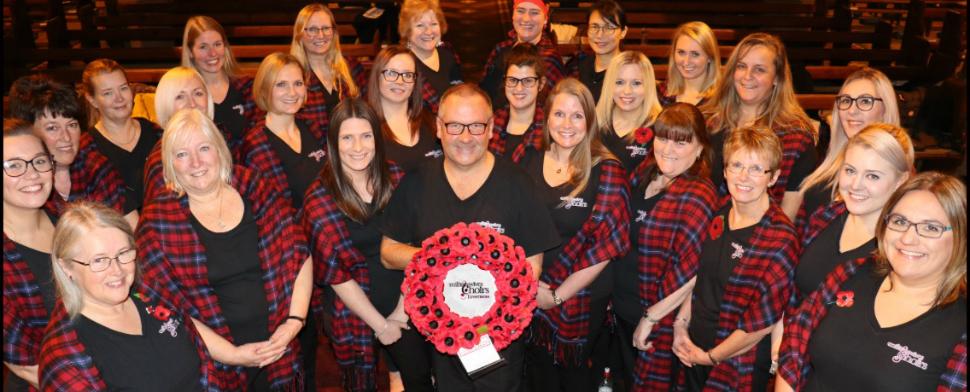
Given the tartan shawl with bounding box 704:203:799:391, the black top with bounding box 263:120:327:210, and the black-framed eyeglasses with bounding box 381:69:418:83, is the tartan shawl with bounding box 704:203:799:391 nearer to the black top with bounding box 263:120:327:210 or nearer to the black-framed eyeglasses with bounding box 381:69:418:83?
the black-framed eyeglasses with bounding box 381:69:418:83

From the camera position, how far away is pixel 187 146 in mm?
3270

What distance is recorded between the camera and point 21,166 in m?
3.13

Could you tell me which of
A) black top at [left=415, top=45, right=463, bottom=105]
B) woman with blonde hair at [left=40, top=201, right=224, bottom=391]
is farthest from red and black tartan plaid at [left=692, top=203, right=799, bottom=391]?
black top at [left=415, top=45, right=463, bottom=105]

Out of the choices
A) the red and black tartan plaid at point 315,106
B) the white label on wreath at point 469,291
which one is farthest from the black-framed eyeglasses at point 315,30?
the white label on wreath at point 469,291

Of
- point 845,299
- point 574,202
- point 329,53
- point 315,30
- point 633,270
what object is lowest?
point 633,270

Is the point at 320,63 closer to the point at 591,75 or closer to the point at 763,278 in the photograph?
the point at 591,75

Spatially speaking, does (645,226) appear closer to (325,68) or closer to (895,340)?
(895,340)

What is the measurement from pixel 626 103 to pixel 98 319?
2.67 metres

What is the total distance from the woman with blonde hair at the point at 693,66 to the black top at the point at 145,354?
3.07 m

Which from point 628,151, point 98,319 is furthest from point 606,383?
point 98,319

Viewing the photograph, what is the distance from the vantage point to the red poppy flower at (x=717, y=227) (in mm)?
3393

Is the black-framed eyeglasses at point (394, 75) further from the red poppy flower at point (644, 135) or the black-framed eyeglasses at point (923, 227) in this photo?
the black-framed eyeglasses at point (923, 227)

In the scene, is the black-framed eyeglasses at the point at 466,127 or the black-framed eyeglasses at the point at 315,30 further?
the black-framed eyeglasses at the point at 315,30

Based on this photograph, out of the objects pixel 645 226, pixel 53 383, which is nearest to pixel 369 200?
pixel 645 226
